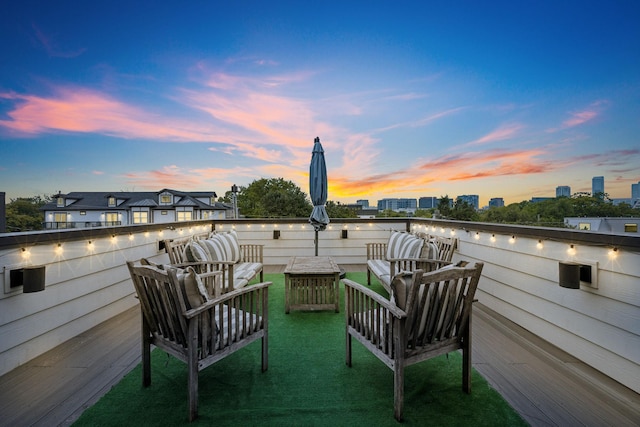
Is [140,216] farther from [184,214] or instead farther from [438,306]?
[438,306]

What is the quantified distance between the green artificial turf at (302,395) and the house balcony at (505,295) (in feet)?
1.00

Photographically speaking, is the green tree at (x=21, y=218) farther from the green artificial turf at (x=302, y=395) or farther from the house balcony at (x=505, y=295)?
the green artificial turf at (x=302, y=395)

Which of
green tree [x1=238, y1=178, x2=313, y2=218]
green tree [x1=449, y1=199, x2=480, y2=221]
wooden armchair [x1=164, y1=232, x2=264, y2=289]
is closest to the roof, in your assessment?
green tree [x1=238, y1=178, x2=313, y2=218]

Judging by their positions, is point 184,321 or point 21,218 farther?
→ point 21,218

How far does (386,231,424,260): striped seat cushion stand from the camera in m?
3.63

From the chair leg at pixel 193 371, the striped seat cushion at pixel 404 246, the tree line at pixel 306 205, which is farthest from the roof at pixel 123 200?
the chair leg at pixel 193 371

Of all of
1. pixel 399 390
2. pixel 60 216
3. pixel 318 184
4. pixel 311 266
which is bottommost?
pixel 399 390

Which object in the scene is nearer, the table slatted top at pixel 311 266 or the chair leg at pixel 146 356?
the chair leg at pixel 146 356

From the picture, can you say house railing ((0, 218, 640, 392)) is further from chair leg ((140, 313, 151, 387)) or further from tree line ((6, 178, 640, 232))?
tree line ((6, 178, 640, 232))

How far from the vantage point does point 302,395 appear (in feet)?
5.81

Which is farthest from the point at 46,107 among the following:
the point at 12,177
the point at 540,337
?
the point at 540,337

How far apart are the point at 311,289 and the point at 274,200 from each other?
2683 cm

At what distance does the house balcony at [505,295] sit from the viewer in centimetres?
191

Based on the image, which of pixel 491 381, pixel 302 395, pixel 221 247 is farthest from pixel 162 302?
pixel 221 247
